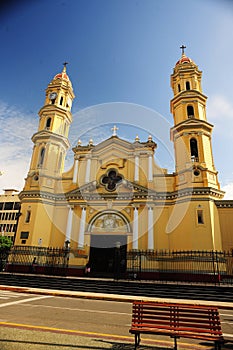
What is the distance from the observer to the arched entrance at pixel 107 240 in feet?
75.5

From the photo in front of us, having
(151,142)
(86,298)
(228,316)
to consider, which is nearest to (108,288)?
(86,298)

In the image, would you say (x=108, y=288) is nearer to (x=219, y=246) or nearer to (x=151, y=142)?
(x=219, y=246)

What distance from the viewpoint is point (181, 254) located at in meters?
20.4

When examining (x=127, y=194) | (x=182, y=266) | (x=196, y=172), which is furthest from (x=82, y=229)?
(x=196, y=172)

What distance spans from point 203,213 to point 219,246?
3.03 m

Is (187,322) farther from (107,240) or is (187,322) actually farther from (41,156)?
(41,156)

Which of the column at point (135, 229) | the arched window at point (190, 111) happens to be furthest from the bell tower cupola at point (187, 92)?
the column at point (135, 229)

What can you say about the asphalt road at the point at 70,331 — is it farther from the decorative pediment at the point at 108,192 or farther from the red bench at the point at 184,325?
the decorative pediment at the point at 108,192

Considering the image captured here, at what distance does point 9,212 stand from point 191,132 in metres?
A: 42.7

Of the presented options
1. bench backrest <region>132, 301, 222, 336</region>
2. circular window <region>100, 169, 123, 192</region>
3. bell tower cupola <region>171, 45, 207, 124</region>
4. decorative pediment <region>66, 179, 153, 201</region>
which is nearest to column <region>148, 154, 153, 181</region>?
decorative pediment <region>66, 179, 153, 201</region>

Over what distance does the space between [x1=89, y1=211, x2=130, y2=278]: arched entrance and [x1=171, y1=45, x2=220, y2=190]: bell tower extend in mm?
6974

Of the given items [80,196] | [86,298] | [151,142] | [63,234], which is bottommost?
[86,298]

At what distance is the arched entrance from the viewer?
75.5 ft

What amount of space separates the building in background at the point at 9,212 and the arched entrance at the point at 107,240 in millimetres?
31627
